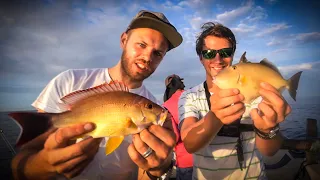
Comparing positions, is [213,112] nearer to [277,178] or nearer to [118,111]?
[118,111]

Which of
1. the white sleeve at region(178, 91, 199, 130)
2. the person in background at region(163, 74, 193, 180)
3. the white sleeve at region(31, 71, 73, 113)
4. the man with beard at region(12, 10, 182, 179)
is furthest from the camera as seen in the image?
the person in background at region(163, 74, 193, 180)

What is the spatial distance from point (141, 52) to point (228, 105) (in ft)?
6.18

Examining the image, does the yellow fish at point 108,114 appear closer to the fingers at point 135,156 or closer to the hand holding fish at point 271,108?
the fingers at point 135,156

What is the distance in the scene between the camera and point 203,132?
7.87 ft

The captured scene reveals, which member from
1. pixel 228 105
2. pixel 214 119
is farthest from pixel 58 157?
pixel 228 105

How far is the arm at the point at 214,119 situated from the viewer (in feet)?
6.78

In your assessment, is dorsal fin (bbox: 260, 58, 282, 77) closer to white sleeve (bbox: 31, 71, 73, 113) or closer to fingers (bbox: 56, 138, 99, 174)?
fingers (bbox: 56, 138, 99, 174)

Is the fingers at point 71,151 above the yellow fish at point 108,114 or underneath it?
underneath

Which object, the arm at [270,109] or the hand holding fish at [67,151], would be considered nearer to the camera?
the hand holding fish at [67,151]

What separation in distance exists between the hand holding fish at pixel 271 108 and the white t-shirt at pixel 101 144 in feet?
6.98

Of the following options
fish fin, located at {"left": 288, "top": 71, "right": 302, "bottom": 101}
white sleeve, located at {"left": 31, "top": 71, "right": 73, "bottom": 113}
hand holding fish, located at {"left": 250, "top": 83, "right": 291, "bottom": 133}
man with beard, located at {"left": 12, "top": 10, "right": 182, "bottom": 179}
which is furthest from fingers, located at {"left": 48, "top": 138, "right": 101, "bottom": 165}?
fish fin, located at {"left": 288, "top": 71, "right": 302, "bottom": 101}

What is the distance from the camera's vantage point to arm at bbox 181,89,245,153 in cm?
207

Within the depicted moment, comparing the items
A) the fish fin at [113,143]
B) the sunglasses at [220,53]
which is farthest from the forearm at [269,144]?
the fish fin at [113,143]

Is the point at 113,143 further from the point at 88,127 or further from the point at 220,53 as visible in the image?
the point at 220,53
